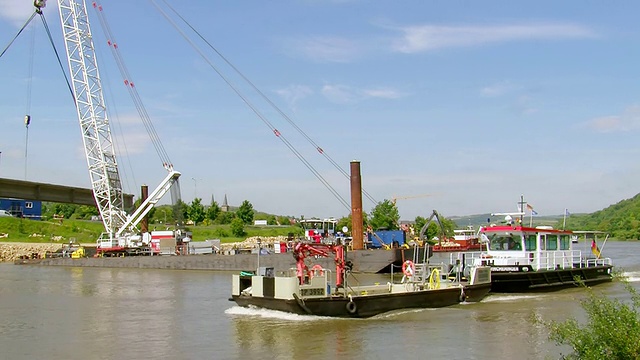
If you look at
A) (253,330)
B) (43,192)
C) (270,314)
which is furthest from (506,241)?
(43,192)

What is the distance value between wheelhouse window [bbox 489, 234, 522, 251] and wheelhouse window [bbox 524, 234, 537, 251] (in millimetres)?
311

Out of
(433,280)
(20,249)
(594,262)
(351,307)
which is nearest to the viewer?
(351,307)

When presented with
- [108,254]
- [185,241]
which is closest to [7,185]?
[108,254]

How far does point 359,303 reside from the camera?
23.6 m

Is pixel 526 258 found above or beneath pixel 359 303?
above

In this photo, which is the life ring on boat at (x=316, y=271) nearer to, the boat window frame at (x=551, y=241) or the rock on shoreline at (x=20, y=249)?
the boat window frame at (x=551, y=241)

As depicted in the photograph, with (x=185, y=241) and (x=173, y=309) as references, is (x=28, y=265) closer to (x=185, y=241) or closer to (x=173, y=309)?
(x=185, y=241)

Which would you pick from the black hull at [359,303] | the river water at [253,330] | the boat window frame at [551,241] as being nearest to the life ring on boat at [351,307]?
the black hull at [359,303]

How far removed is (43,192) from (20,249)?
10.5 meters

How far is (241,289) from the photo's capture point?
83.7ft

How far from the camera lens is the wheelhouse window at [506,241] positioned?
109ft

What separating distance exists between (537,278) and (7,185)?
58425 millimetres

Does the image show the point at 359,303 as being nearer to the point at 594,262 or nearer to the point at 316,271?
the point at 316,271

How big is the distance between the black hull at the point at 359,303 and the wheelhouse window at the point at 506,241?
704 centimetres
